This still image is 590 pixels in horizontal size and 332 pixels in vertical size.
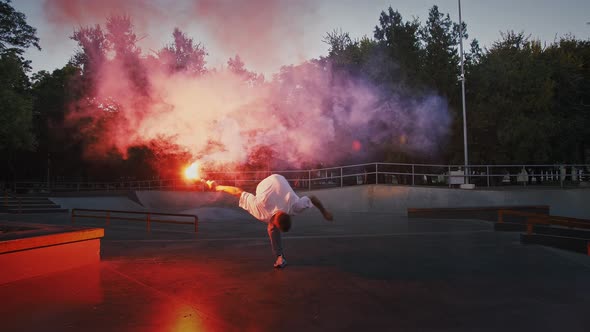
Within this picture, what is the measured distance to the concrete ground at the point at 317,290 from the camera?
493cm

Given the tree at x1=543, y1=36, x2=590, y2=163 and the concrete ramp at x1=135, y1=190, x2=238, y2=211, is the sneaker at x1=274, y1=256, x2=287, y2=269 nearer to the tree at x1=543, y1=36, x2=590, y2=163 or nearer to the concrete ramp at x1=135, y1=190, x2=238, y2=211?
the concrete ramp at x1=135, y1=190, x2=238, y2=211

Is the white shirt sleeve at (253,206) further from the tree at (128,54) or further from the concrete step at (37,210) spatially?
the concrete step at (37,210)

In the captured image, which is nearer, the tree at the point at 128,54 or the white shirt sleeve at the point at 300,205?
the white shirt sleeve at the point at 300,205

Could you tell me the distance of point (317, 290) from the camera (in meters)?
6.39

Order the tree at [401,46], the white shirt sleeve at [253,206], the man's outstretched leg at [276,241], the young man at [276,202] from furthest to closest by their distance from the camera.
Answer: the tree at [401,46] → the man's outstretched leg at [276,241] → the white shirt sleeve at [253,206] → the young man at [276,202]

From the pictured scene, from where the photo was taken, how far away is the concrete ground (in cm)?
493

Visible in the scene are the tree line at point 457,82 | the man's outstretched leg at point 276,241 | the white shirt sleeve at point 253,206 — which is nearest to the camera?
the white shirt sleeve at point 253,206

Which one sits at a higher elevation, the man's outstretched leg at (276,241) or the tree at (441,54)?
the tree at (441,54)

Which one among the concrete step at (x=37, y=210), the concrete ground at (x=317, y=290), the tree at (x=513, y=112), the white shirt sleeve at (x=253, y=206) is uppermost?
the tree at (x=513, y=112)

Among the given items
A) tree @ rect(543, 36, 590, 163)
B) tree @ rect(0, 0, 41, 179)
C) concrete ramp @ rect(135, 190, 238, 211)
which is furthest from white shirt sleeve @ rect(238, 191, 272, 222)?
tree @ rect(543, 36, 590, 163)

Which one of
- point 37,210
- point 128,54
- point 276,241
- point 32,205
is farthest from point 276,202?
point 32,205

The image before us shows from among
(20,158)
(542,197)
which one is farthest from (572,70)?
(20,158)

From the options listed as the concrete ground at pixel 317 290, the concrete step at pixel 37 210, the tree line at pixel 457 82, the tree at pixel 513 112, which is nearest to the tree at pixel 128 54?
the tree line at pixel 457 82

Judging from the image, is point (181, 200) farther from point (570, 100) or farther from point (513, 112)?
point (570, 100)
